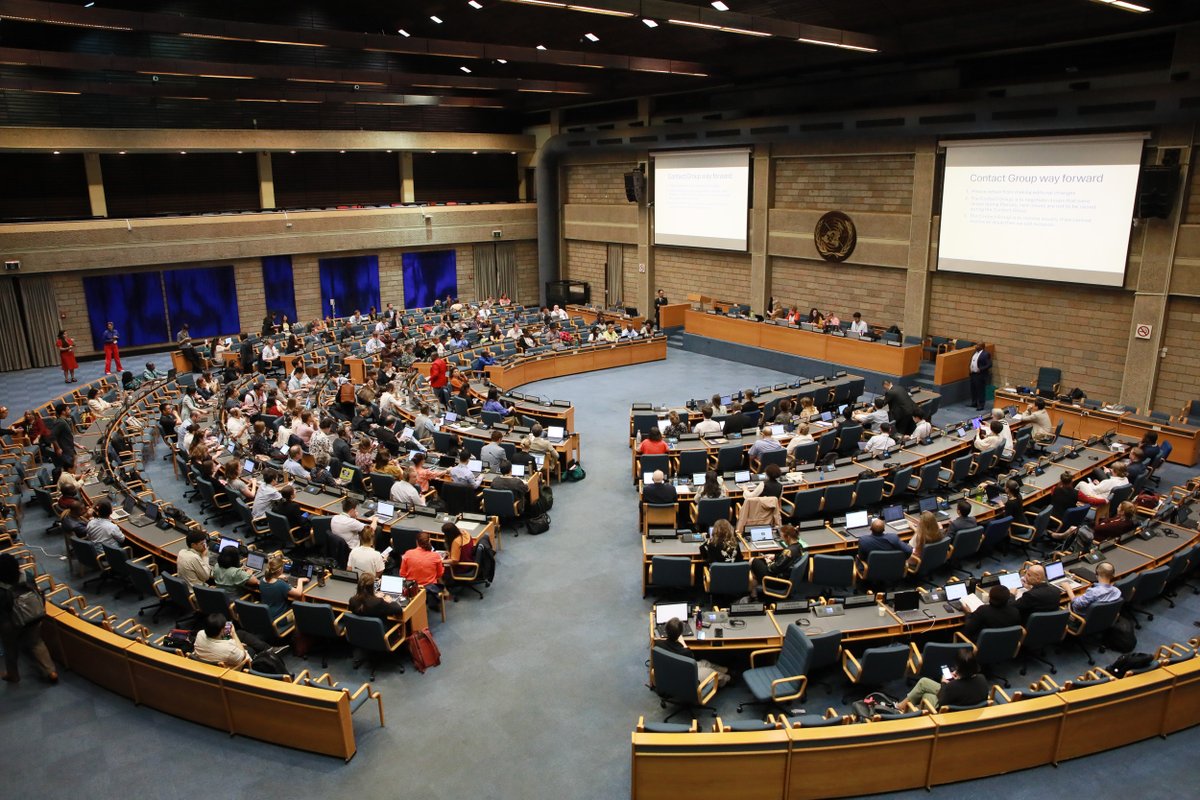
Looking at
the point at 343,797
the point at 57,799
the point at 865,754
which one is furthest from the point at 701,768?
the point at 57,799

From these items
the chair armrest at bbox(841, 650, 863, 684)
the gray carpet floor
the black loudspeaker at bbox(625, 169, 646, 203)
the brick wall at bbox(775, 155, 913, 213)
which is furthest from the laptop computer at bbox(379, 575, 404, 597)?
the black loudspeaker at bbox(625, 169, 646, 203)

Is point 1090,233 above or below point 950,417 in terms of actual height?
above

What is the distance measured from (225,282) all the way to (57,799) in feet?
78.6

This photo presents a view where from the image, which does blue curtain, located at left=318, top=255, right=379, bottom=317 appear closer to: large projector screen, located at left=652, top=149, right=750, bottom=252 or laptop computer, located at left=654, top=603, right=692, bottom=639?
large projector screen, located at left=652, top=149, right=750, bottom=252

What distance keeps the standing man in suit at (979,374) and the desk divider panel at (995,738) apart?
42.9ft

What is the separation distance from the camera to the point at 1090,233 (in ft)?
55.0

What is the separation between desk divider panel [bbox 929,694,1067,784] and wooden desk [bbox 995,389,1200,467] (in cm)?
1007

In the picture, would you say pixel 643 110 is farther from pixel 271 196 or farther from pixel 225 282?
pixel 225 282

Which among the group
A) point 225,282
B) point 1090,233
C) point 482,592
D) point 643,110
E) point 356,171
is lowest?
point 482,592

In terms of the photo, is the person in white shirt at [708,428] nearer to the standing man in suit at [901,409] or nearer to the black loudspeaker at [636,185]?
the standing man in suit at [901,409]

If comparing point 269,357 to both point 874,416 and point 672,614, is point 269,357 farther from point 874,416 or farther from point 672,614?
point 672,614

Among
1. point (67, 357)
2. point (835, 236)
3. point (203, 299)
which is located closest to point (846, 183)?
point (835, 236)

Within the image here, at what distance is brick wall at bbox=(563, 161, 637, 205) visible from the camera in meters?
30.0

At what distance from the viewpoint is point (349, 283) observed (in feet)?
99.9
